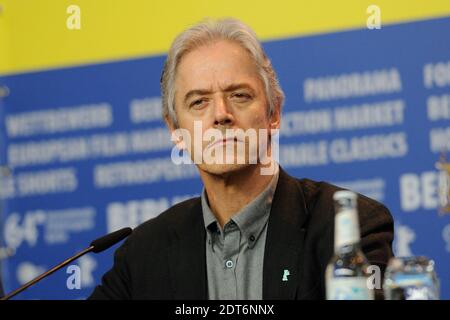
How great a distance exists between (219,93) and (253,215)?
347 mm

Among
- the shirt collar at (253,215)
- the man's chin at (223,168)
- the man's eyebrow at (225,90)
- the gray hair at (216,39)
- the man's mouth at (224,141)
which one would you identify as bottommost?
the shirt collar at (253,215)

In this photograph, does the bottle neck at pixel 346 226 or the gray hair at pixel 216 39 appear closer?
the bottle neck at pixel 346 226

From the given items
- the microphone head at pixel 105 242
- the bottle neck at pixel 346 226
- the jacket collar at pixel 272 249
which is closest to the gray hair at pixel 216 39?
the jacket collar at pixel 272 249

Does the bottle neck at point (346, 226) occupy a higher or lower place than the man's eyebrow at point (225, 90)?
lower

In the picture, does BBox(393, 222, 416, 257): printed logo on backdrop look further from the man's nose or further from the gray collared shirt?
the man's nose

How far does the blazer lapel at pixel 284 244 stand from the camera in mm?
2439

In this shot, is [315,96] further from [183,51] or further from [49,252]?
[49,252]

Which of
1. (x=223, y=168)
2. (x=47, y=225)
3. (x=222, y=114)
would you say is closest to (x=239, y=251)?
(x=223, y=168)

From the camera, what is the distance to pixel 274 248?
8.25 ft

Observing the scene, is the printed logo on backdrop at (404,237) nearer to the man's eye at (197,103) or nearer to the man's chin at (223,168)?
the man's chin at (223,168)

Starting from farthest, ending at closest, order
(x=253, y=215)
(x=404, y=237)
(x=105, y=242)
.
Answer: (x=404, y=237) → (x=253, y=215) → (x=105, y=242)

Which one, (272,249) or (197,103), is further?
(197,103)

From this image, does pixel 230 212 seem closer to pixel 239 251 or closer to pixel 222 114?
pixel 239 251
